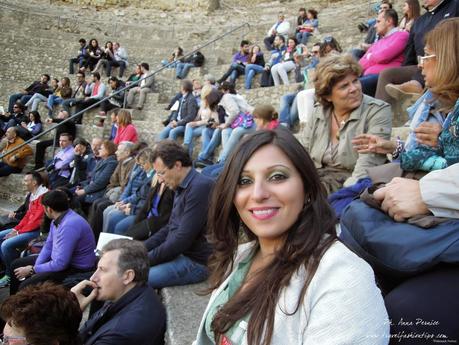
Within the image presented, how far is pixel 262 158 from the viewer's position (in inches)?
45.6

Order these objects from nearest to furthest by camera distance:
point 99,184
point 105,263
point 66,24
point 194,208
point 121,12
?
point 105,263, point 194,208, point 99,184, point 66,24, point 121,12

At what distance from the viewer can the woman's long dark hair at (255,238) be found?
992mm

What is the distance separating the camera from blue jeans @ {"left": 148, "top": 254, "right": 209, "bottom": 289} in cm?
298

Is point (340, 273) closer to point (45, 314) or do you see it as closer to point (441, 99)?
point (441, 99)

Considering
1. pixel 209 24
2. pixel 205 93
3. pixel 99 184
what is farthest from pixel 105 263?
pixel 209 24

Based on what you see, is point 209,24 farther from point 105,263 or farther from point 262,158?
point 262,158

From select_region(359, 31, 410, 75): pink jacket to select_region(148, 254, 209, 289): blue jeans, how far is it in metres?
2.61

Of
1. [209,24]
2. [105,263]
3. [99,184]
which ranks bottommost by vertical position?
[99,184]

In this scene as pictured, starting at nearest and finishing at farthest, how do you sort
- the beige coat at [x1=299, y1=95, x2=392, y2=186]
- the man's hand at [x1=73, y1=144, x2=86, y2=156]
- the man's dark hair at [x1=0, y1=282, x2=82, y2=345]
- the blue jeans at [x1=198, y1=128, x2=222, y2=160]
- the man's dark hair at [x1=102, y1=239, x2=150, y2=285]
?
1. the man's dark hair at [x1=0, y1=282, x2=82, y2=345]
2. the beige coat at [x1=299, y1=95, x2=392, y2=186]
3. the man's dark hair at [x1=102, y1=239, x2=150, y2=285]
4. the blue jeans at [x1=198, y1=128, x2=222, y2=160]
5. the man's hand at [x1=73, y1=144, x2=86, y2=156]

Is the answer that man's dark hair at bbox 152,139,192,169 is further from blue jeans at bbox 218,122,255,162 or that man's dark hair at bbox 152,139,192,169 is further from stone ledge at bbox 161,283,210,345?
blue jeans at bbox 218,122,255,162

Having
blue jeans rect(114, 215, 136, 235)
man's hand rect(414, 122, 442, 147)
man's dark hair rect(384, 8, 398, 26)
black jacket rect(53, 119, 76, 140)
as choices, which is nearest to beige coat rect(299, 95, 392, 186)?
man's hand rect(414, 122, 442, 147)

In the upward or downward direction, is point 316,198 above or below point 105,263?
above

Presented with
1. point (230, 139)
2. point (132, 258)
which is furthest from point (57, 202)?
point (230, 139)

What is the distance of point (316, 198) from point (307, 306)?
0.31m
